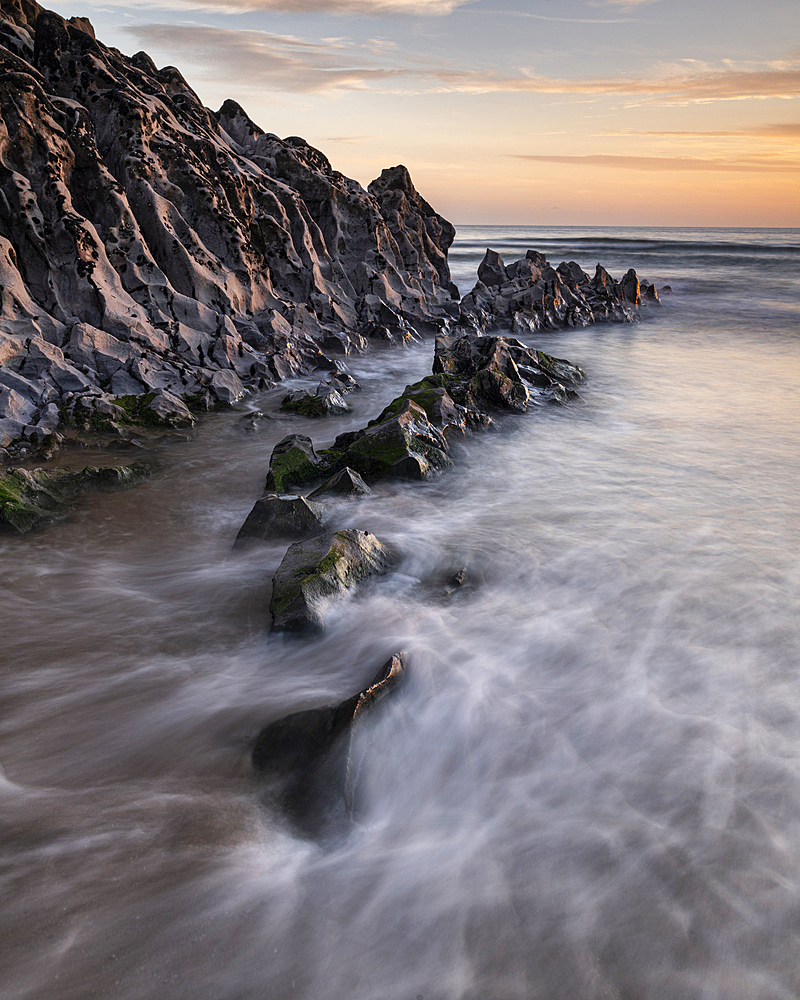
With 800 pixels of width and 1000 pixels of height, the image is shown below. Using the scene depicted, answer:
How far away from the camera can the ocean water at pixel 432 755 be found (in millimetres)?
2285

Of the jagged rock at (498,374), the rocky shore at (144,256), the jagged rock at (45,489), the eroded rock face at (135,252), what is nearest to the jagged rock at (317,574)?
the jagged rock at (45,489)

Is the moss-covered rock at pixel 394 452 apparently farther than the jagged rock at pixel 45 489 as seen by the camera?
Yes

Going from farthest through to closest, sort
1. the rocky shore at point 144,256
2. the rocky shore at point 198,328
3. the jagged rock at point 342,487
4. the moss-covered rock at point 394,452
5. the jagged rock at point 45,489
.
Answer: the rocky shore at point 144,256 < the moss-covered rock at point 394,452 < the jagged rock at point 342,487 < the jagged rock at point 45,489 < the rocky shore at point 198,328

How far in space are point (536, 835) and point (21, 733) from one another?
2690 mm

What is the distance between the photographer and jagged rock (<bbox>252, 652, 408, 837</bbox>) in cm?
283

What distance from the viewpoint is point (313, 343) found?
41.0 ft

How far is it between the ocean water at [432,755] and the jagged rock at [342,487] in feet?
0.77

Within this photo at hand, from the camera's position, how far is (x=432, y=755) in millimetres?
3371

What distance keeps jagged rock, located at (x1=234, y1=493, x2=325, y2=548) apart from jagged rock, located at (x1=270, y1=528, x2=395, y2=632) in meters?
0.77

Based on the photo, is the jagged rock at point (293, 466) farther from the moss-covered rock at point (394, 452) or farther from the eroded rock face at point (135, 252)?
the eroded rock face at point (135, 252)

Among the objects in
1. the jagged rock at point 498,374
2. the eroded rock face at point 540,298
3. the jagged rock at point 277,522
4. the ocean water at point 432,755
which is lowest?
the ocean water at point 432,755

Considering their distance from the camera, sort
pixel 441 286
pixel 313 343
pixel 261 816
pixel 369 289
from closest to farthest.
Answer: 1. pixel 261 816
2. pixel 313 343
3. pixel 369 289
4. pixel 441 286

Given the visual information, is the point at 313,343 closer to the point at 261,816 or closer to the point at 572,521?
the point at 572,521

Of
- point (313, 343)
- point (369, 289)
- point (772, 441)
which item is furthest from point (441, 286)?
point (772, 441)
